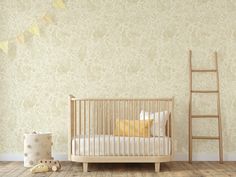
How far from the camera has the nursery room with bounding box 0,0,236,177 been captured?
602 cm

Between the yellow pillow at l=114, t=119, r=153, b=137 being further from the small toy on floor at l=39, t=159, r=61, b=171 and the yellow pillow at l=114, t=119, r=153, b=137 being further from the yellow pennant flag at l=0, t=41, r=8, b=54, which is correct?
the yellow pennant flag at l=0, t=41, r=8, b=54

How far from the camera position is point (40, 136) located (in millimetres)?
5512

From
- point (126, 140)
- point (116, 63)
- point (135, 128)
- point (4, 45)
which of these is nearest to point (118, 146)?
point (126, 140)

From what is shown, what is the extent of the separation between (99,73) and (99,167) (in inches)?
49.1

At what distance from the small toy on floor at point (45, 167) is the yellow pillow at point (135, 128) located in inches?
32.7

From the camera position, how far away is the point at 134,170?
5.27m

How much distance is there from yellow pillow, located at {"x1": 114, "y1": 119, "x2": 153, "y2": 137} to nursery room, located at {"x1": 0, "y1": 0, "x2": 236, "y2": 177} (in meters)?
0.67

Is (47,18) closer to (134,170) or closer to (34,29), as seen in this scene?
(34,29)

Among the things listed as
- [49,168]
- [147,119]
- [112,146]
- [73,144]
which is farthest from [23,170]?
[147,119]

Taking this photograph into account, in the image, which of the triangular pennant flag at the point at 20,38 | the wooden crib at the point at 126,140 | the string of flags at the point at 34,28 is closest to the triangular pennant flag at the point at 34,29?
the string of flags at the point at 34,28

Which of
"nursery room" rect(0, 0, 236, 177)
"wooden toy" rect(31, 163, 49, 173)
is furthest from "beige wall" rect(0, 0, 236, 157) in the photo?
"wooden toy" rect(31, 163, 49, 173)

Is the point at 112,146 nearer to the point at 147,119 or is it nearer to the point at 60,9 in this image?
the point at 147,119

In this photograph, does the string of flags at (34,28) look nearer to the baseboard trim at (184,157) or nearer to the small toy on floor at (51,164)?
the baseboard trim at (184,157)

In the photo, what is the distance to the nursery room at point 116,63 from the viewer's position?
6016mm
